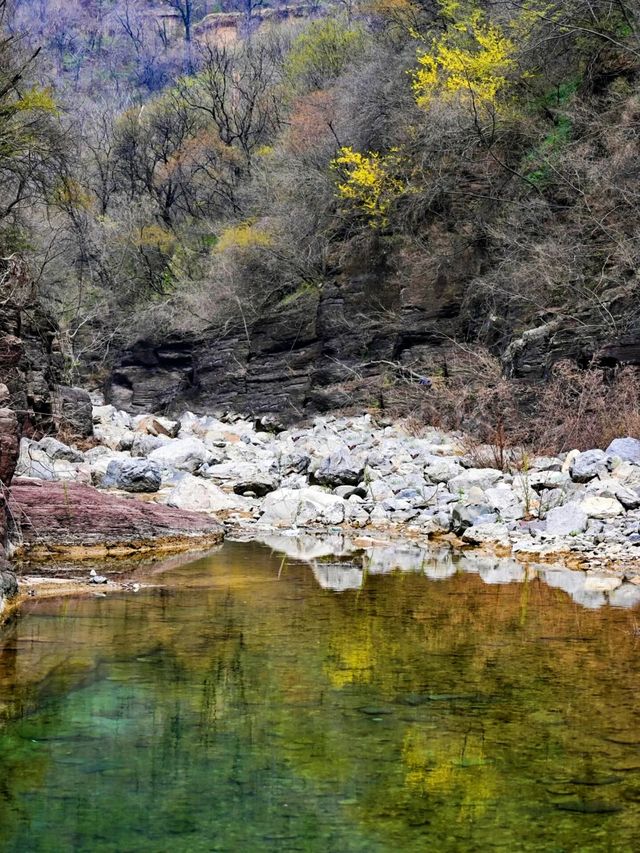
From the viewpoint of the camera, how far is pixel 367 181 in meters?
24.1

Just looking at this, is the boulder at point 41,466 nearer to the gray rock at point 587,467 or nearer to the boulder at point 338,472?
the boulder at point 338,472

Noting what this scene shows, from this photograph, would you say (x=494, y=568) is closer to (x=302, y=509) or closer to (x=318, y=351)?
(x=302, y=509)

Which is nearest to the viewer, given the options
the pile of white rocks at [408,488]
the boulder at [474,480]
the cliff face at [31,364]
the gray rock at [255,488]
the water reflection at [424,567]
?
the water reflection at [424,567]

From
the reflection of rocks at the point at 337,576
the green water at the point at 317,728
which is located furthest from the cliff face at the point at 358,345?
the green water at the point at 317,728

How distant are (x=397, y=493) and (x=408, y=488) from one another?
196 millimetres

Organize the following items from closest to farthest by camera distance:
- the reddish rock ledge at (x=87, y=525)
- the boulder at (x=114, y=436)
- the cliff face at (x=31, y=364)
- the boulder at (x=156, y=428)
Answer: the reddish rock ledge at (x=87, y=525) < the cliff face at (x=31, y=364) < the boulder at (x=114, y=436) < the boulder at (x=156, y=428)

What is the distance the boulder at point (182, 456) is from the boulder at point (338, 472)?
3303 millimetres

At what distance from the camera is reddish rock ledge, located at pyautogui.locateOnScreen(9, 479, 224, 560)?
8.14 metres

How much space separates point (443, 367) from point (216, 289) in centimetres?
1235

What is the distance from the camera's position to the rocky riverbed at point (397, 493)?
8469 millimetres

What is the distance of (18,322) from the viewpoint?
48.6ft

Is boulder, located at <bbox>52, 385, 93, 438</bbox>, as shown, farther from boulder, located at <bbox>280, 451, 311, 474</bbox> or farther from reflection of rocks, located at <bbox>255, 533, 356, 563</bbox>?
reflection of rocks, located at <bbox>255, 533, 356, 563</bbox>

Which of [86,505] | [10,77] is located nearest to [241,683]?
[86,505]

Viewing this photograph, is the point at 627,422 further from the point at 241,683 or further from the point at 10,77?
the point at 10,77
